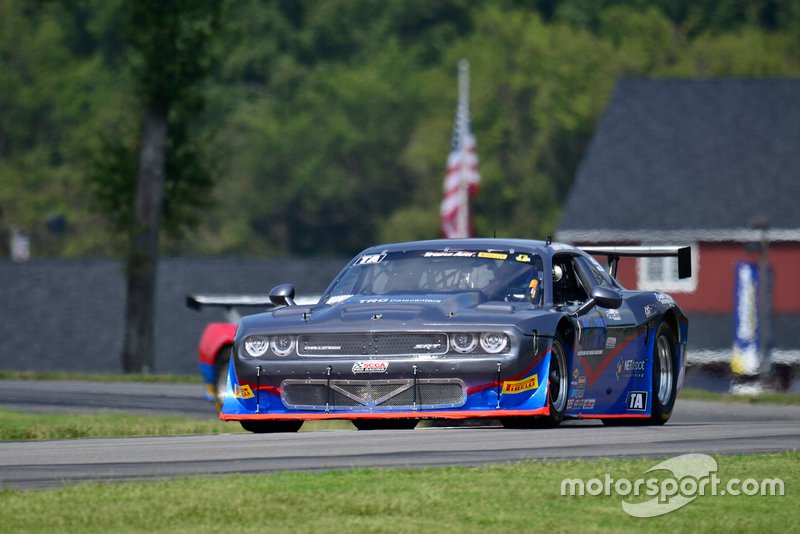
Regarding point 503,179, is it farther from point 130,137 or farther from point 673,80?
point 130,137

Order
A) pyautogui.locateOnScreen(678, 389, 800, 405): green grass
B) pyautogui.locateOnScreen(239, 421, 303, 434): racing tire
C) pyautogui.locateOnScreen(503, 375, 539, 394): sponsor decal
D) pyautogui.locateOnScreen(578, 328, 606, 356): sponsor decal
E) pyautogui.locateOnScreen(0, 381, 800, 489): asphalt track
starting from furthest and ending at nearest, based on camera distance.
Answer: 1. pyautogui.locateOnScreen(678, 389, 800, 405): green grass
2. pyautogui.locateOnScreen(578, 328, 606, 356): sponsor decal
3. pyautogui.locateOnScreen(239, 421, 303, 434): racing tire
4. pyautogui.locateOnScreen(503, 375, 539, 394): sponsor decal
5. pyautogui.locateOnScreen(0, 381, 800, 489): asphalt track

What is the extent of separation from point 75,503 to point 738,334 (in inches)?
1177

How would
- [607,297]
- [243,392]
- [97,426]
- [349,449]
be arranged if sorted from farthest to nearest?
[97,426]
[607,297]
[243,392]
[349,449]

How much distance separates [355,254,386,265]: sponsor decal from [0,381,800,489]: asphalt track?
1831 millimetres

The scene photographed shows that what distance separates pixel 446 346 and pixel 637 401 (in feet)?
7.81

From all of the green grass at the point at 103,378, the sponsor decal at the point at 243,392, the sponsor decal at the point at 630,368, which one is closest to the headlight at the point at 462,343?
the sponsor decal at the point at 243,392

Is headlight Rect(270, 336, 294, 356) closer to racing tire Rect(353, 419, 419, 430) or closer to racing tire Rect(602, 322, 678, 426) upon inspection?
racing tire Rect(353, 419, 419, 430)

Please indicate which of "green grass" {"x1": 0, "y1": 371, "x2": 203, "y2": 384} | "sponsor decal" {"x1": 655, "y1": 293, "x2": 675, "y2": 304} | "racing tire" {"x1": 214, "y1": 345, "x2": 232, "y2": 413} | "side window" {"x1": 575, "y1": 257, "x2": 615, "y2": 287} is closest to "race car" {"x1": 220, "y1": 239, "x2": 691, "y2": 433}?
"side window" {"x1": 575, "y1": 257, "x2": 615, "y2": 287}

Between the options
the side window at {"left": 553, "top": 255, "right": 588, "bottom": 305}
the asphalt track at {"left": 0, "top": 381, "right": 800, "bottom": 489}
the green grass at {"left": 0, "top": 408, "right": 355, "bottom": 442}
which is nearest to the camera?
the asphalt track at {"left": 0, "top": 381, "right": 800, "bottom": 489}

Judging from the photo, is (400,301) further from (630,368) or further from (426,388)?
(630,368)

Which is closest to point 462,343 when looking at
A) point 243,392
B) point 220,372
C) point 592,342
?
point 592,342

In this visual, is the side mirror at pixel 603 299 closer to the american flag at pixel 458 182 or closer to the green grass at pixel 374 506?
the green grass at pixel 374 506

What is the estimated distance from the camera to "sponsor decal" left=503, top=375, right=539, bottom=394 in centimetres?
1220

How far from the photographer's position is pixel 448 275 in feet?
44.2
